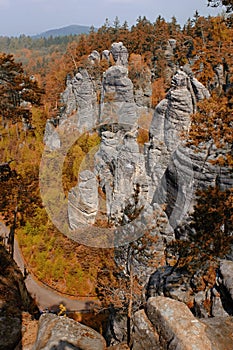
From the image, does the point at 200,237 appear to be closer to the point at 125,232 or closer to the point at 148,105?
the point at 125,232

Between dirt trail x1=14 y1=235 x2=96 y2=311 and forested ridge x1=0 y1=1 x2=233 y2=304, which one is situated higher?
forested ridge x1=0 y1=1 x2=233 y2=304

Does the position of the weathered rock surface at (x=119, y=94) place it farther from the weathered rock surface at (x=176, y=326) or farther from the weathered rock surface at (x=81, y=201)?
the weathered rock surface at (x=176, y=326)

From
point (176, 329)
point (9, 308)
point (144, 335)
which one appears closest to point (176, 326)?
point (176, 329)

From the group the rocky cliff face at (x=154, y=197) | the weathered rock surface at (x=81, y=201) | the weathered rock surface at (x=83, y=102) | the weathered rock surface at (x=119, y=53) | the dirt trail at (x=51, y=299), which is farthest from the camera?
the weathered rock surface at (x=119, y=53)

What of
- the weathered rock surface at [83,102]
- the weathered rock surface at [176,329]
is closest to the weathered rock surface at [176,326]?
the weathered rock surface at [176,329]

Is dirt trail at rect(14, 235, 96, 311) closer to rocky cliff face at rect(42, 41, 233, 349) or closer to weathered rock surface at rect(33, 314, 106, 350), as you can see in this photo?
rocky cliff face at rect(42, 41, 233, 349)

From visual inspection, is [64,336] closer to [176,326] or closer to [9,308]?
[9,308]

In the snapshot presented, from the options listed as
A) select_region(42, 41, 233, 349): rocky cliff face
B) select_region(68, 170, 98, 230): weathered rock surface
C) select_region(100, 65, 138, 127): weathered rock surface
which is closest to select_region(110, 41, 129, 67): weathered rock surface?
select_region(42, 41, 233, 349): rocky cliff face

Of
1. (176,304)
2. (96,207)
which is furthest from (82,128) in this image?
(176,304)
